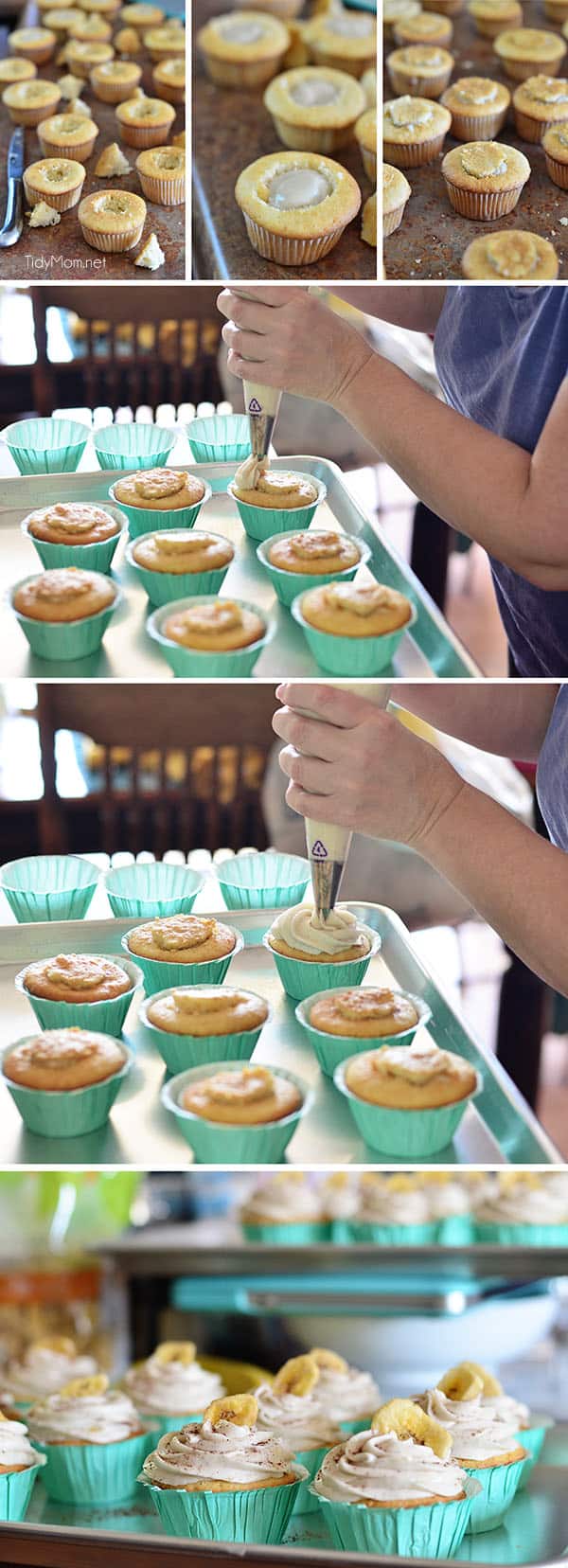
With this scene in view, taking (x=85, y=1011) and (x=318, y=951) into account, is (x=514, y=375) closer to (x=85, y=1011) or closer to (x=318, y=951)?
(x=318, y=951)

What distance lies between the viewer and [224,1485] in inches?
54.1

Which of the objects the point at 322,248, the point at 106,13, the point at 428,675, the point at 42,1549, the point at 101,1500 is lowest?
the point at 101,1500

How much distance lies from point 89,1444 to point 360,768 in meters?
0.95

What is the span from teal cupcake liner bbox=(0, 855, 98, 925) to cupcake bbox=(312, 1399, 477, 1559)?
0.65 m

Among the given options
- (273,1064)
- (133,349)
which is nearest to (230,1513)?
(273,1064)

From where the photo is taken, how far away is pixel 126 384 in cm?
106

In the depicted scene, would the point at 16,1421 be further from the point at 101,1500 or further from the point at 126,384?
the point at 126,384

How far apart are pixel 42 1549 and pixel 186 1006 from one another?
637 millimetres

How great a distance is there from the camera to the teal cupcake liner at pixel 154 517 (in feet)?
3.26

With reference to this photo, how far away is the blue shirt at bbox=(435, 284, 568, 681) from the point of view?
95 centimetres

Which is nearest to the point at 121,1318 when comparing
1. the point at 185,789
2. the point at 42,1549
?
the point at 42,1549

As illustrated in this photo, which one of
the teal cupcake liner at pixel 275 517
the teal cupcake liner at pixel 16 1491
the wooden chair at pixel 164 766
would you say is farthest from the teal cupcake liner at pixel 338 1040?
the teal cupcake liner at pixel 16 1491

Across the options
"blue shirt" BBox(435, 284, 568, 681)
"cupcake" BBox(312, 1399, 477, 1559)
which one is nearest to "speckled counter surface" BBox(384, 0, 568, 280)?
"blue shirt" BBox(435, 284, 568, 681)

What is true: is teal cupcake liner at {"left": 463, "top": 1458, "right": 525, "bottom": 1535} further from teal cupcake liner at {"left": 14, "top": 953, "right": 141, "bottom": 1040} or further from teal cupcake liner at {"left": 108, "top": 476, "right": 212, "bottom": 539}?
teal cupcake liner at {"left": 108, "top": 476, "right": 212, "bottom": 539}
